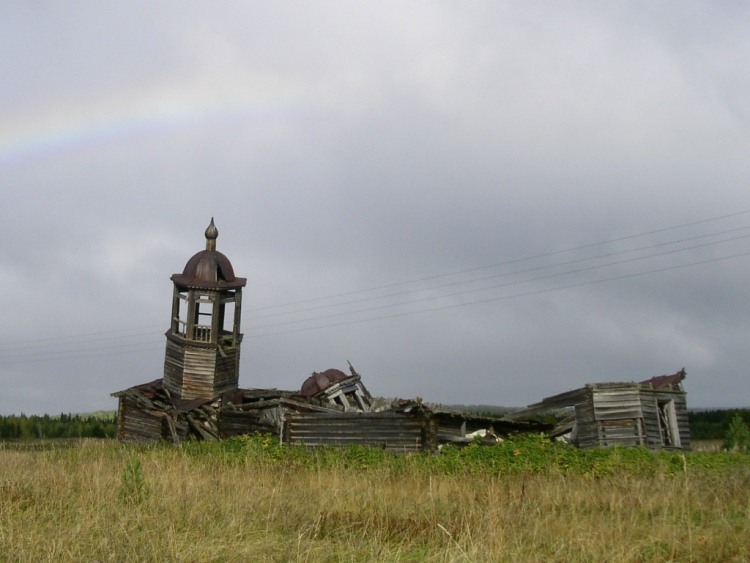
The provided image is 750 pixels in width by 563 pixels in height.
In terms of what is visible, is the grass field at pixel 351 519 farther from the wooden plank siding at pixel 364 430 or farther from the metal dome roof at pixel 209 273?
the metal dome roof at pixel 209 273

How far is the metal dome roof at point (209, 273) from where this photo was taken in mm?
37156

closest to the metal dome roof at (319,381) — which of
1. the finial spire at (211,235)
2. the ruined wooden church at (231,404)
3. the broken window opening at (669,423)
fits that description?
the ruined wooden church at (231,404)

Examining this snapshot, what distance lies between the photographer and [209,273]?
37.6 metres

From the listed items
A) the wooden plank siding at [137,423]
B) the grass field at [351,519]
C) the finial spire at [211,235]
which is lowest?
the grass field at [351,519]

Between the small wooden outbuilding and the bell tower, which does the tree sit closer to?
the small wooden outbuilding

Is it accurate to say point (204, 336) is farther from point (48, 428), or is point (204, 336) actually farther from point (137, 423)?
point (48, 428)

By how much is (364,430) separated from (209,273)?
48.5 feet

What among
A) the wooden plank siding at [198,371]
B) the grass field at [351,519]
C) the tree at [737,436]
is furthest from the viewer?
the wooden plank siding at [198,371]

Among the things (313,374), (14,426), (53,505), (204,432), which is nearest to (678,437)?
(313,374)

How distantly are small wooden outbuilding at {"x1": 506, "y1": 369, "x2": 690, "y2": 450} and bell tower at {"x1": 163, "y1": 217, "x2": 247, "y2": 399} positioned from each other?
634 inches

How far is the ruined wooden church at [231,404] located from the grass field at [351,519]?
13.7 metres

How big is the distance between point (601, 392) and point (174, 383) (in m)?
21.0

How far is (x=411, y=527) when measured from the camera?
7.89 m

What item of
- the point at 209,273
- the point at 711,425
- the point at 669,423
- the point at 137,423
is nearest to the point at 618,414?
the point at 669,423
